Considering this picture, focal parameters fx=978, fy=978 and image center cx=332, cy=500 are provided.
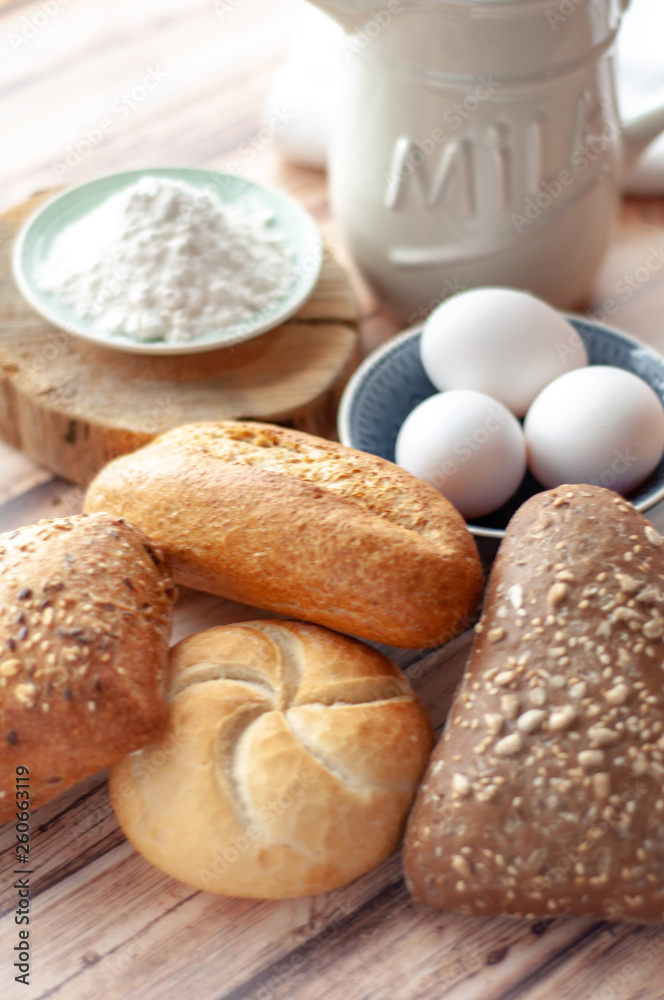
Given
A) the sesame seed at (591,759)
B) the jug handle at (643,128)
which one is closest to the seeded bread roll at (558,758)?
the sesame seed at (591,759)

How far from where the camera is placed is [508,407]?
3.82 ft

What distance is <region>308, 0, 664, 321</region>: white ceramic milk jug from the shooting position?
3.65 feet

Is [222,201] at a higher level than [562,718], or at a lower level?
higher

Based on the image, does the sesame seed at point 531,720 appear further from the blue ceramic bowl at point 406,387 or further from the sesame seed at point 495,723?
the blue ceramic bowl at point 406,387

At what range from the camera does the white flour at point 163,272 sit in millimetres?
1223

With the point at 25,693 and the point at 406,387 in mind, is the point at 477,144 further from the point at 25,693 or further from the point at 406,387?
the point at 25,693

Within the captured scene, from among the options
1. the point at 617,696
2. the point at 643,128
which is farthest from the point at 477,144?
the point at 617,696

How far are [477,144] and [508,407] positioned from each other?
328mm

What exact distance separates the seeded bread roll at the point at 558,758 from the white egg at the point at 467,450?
175 mm

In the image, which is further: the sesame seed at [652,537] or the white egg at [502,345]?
the white egg at [502,345]

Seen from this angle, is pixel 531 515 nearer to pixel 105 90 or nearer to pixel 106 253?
pixel 106 253

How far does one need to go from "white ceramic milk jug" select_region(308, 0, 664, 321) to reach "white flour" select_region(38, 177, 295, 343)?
19 cm

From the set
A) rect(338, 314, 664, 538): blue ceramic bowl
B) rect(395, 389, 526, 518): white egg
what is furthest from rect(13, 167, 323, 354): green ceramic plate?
rect(395, 389, 526, 518): white egg

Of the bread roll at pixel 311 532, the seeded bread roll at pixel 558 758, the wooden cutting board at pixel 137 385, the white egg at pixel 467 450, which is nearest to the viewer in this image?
the seeded bread roll at pixel 558 758
